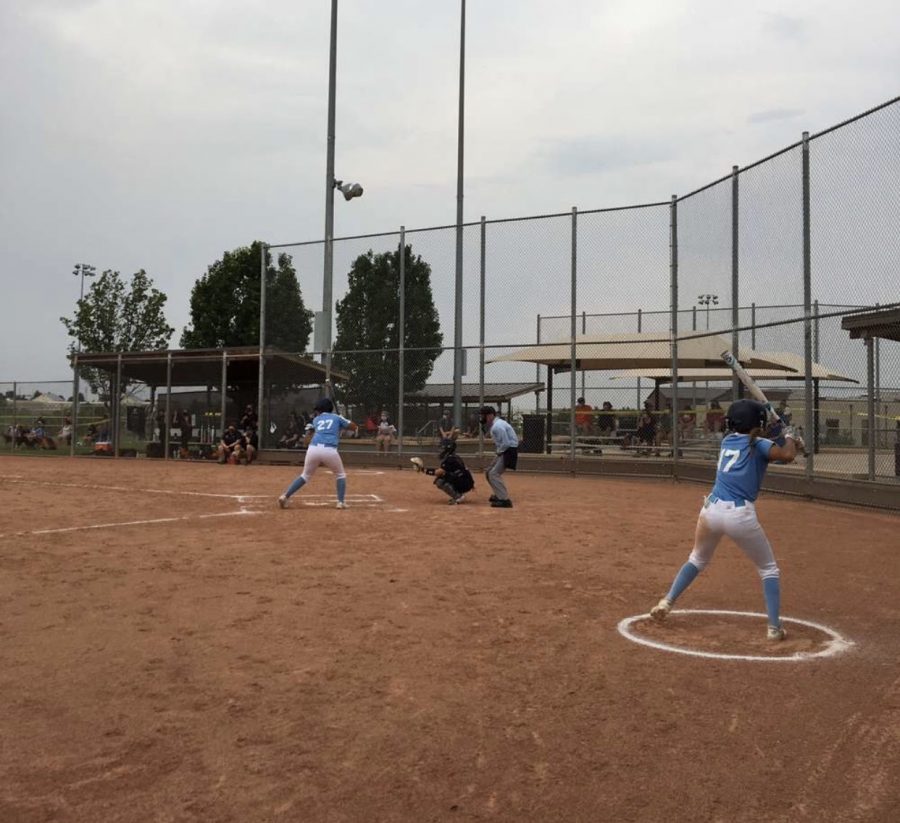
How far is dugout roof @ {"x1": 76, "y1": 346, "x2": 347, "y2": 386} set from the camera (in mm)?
22656

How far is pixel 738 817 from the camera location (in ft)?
9.77

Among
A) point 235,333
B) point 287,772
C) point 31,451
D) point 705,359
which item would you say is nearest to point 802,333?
point 705,359

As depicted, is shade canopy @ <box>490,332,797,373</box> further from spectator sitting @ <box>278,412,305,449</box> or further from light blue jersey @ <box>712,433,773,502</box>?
light blue jersey @ <box>712,433,773,502</box>

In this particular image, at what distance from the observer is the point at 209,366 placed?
24.4 meters

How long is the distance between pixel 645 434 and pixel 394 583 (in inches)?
520

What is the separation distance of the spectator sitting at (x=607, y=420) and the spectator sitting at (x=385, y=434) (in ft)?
16.6

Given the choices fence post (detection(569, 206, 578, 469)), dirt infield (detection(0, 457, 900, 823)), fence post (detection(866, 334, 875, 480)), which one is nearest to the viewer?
dirt infield (detection(0, 457, 900, 823))

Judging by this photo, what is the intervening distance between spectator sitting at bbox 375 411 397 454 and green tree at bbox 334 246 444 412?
1.40 ft

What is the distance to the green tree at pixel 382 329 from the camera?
67.5 ft

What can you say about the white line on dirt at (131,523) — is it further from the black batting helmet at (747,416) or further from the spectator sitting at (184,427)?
the spectator sitting at (184,427)

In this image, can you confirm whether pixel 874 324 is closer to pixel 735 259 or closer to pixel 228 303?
pixel 735 259

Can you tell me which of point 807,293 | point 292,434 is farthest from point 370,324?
point 807,293

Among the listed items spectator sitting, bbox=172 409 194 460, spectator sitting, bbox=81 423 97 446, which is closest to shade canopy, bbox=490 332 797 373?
spectator sitting, bbox=172 409 194 460

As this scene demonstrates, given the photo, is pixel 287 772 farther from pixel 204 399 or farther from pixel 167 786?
pixel 204 399
